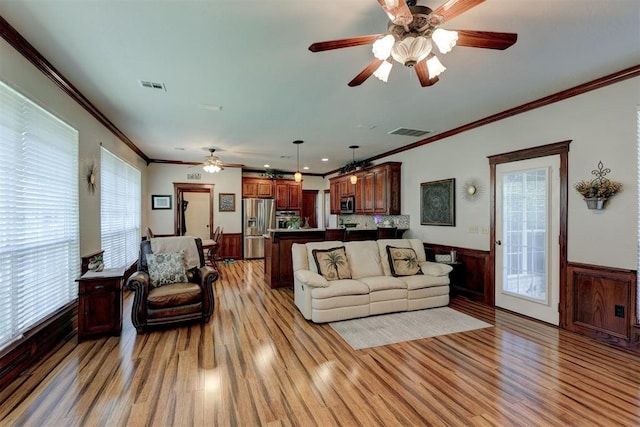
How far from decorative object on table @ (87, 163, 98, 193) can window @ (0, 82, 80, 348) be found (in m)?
0.38

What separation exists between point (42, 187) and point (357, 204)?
5975mm

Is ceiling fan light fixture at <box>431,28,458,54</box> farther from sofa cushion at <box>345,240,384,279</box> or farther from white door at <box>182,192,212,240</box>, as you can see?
white door at <box>182,192,212,240</box>

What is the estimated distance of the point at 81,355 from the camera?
2.85 metres

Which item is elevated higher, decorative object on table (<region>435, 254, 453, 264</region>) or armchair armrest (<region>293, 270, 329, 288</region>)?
decorative object on table (<region>435, 254, 453, 264</region>)

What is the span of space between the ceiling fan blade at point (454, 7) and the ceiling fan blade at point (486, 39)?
0.12 metres

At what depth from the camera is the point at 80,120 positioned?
11.8ft

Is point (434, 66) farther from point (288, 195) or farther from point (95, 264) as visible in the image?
point (288, 195)

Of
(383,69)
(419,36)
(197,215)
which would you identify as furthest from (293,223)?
(419,36)

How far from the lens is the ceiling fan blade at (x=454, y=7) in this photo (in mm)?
1584

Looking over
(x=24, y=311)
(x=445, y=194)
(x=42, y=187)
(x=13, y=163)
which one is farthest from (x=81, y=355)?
(x=445, y=194)

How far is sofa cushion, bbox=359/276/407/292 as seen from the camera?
3.94 metres

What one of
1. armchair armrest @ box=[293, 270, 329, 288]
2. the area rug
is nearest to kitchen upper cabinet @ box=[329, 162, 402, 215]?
the area rug

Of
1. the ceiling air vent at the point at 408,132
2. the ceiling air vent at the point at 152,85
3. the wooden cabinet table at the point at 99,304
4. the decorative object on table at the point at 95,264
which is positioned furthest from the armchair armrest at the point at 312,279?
the ceiling air vent at the point at 408,132

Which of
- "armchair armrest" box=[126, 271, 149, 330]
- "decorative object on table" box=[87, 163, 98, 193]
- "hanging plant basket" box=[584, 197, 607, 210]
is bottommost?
"armchair armrest" box=[126, 271, 149, 330]
